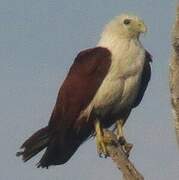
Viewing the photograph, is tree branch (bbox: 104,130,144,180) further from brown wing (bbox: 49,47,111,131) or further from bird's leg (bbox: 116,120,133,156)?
brown wing (bbox: 49,47,111,131)

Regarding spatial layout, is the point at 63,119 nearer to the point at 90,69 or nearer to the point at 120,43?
the point at 90,69

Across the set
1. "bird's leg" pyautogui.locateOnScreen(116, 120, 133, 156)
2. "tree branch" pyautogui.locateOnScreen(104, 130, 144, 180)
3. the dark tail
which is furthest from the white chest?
"tree branch" pyautogui.locateOnScreen(104, 130, 144, 180)

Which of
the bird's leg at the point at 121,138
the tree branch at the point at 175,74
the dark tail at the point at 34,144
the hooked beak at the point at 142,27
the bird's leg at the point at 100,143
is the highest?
the tree branch at the point at 175,74

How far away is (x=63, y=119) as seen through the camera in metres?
9.20

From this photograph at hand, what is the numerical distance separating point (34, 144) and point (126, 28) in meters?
2.41

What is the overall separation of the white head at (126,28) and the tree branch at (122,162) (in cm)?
212

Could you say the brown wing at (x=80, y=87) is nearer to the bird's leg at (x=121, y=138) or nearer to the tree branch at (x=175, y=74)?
the bird's leg at (x=121, y=138)

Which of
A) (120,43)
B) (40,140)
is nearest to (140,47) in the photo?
(120,43)

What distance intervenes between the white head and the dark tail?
74.8 inches

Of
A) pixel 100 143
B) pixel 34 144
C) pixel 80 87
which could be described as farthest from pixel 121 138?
pixel 34 144

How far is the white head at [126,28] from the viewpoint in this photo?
32.1ft

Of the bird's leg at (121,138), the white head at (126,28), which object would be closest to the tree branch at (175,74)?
the bird's leg at (121,138)

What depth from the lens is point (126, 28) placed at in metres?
9.85

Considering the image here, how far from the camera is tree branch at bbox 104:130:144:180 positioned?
6.23 m
